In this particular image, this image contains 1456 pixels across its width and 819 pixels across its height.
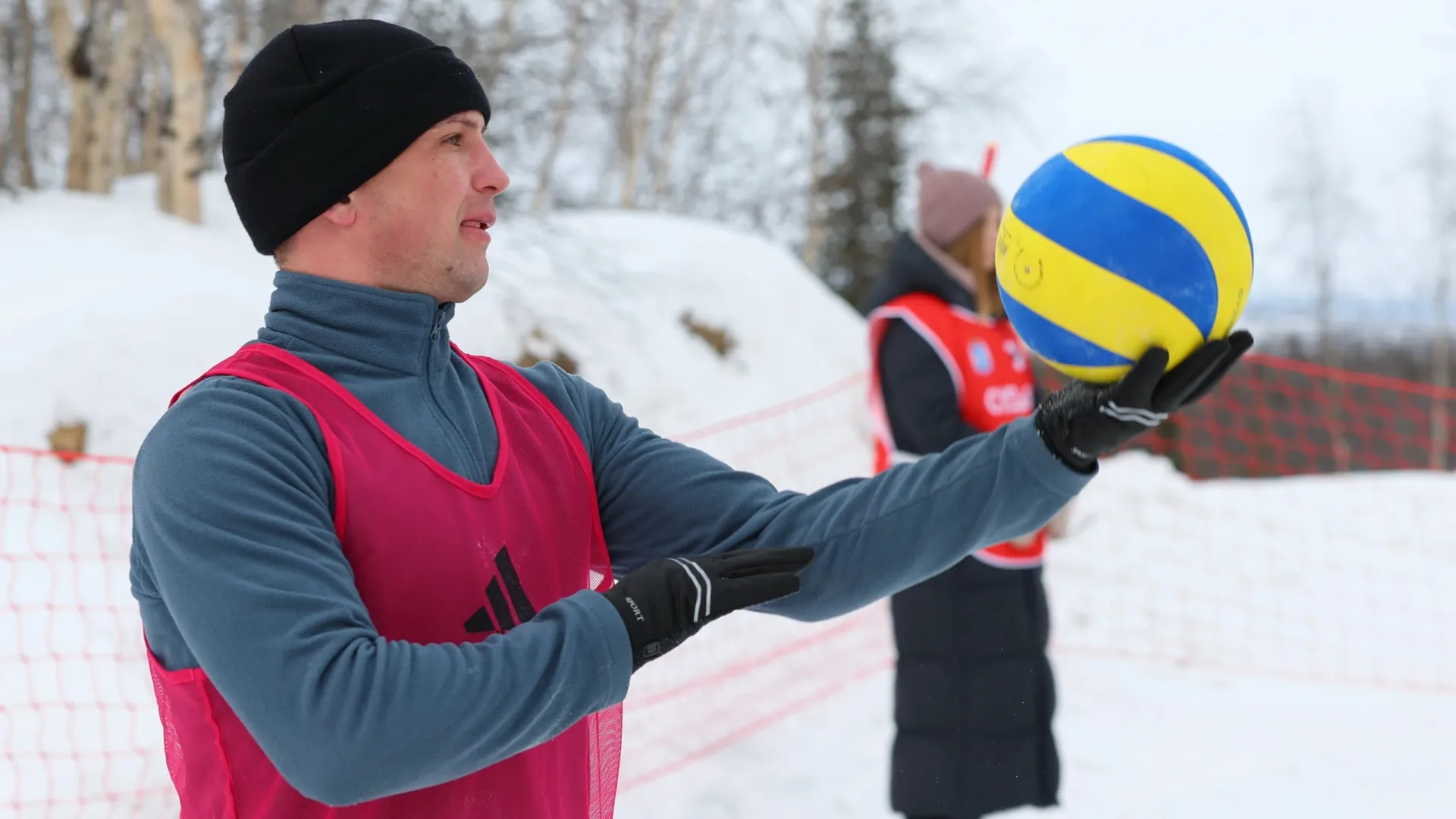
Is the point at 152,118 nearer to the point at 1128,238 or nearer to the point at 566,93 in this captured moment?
the point at 566,93

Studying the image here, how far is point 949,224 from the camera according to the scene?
11.1ft

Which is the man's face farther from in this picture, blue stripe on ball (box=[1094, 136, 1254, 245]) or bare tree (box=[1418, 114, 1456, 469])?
bare tree (box=[1418, 114, 1456, 469])

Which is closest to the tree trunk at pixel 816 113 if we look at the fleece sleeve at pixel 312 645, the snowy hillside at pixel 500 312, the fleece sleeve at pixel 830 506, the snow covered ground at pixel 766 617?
the snowy hillside at pixel 500 312

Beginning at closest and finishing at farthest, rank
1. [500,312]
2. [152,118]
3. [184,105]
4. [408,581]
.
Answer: [408,581] < [500,312] < [184,105] < [152,118]

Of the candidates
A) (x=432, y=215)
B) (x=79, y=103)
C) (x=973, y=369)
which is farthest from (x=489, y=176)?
(x=79, y=103)

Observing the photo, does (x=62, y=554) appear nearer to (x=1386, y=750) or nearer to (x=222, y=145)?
(x=222, y=145)

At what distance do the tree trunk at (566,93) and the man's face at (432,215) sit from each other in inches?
453

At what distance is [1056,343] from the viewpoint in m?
1.70

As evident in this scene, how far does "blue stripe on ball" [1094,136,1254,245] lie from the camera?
1.74 meters

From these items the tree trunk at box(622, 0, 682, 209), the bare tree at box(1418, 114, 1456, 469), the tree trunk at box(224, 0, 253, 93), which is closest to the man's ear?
the tree trunk at box(224, 0, 253, 93)

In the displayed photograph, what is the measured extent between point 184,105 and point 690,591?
7907 millimetres

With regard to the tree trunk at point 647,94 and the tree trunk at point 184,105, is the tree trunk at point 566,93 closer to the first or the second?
the tree trunk at point 647,94

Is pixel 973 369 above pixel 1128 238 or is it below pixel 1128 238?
below

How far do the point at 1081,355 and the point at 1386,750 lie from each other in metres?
3.88
